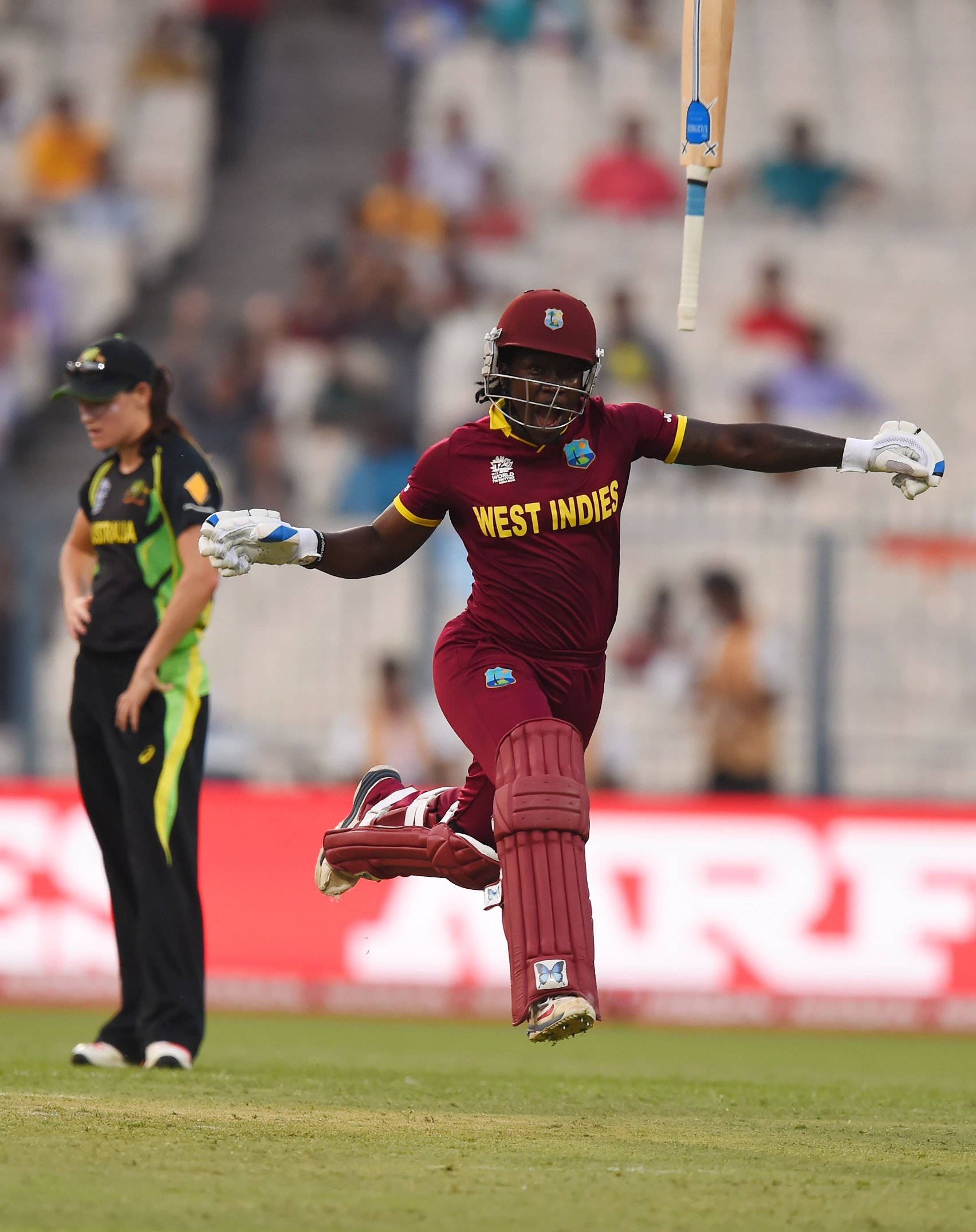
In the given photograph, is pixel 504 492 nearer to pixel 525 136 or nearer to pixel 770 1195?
pixel 770 1195

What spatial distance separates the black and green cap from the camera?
6.78m

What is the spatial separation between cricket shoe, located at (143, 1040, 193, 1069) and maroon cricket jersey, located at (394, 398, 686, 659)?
1851mm

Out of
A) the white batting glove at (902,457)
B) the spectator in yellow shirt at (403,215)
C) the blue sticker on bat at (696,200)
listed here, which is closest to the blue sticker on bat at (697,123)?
the blue sticker on bat at (696,200)

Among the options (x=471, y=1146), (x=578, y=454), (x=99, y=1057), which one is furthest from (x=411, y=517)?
(x=99, y=1057)

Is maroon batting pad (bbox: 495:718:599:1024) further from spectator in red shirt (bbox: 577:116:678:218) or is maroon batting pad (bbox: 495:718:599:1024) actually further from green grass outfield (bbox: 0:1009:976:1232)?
spectator in red shirt (bbox: 577:116:678:218)

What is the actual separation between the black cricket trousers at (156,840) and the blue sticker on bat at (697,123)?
2357mm

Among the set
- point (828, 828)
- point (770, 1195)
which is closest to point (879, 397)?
point (828, 828)

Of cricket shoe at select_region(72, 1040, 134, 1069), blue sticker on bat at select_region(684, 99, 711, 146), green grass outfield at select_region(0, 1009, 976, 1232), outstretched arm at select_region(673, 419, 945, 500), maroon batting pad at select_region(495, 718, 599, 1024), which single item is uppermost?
blue sticker on bat at select_region(684, 99, 711, 146)

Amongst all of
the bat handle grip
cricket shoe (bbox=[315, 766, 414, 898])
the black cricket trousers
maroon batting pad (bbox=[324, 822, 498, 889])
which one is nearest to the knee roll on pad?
maroon batting pad (bbox=[324, 822, 498, 889])

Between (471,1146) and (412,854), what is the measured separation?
51.2 inches

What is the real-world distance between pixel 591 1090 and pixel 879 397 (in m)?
10.8

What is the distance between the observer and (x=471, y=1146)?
4.91m

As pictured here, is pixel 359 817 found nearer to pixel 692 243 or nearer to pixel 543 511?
pixel 543 511

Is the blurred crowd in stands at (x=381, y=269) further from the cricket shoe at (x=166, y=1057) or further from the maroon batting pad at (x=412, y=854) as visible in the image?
the maroon batting pad at (x=412, y=854)
